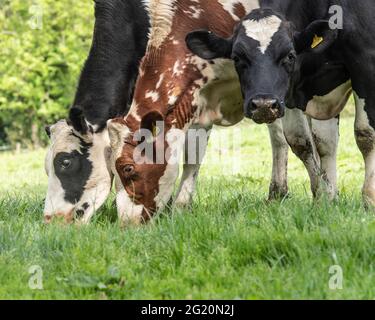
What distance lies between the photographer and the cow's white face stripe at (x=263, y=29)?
725 cm

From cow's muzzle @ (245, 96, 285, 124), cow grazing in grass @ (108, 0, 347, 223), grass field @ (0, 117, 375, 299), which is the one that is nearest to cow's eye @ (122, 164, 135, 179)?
cow grazing in grass @ (108, 0, 347, 223)

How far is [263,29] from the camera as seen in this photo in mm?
7316

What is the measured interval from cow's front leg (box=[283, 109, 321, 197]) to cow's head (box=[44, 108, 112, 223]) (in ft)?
6.32

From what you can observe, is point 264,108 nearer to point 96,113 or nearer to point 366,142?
point 366,142

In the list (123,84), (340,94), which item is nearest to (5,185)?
(123,84)

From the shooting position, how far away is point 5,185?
15969 mm

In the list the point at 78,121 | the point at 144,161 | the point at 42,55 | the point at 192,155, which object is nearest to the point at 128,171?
the point at 144,161

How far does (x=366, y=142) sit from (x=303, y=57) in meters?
0.97

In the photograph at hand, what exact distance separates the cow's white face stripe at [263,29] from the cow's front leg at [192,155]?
1674 mm

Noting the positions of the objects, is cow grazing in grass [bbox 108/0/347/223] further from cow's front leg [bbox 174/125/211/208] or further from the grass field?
the grass field

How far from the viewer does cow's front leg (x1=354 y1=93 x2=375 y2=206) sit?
305 inches

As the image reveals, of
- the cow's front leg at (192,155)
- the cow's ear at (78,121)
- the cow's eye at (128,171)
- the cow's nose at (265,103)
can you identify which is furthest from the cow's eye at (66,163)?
the cow's nose at (265,103)

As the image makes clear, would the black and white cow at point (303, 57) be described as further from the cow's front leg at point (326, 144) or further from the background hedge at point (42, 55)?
the background hedge at point (42, 55)
